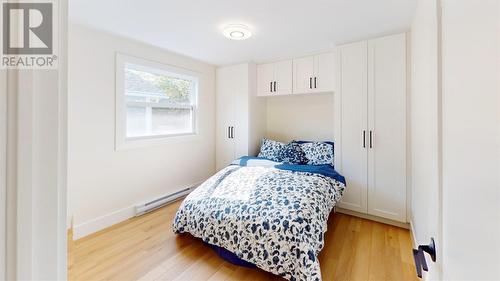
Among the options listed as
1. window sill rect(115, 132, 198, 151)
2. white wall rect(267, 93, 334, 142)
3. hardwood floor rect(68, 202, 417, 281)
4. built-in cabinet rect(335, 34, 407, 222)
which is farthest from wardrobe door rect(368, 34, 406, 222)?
window sill rect(115, 132, 198, 151)

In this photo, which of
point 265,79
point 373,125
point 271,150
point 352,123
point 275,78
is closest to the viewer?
point 373,125

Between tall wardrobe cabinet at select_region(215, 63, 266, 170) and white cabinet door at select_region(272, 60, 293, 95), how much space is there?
0.39 meters

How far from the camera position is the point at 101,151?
8.14ft

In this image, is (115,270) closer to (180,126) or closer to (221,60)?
(180,126)

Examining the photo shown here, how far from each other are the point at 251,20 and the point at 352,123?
1.73 m

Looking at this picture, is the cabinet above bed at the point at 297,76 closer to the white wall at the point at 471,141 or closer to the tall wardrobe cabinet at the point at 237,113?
the tall wardrobe cabinet at the point at 237,113

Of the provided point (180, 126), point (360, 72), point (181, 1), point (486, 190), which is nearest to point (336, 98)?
point (360, 72)

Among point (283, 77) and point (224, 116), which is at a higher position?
point (283, 77)

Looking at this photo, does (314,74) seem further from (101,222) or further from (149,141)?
(101,222)

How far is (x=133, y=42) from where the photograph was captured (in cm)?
273

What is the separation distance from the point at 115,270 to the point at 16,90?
6.50 ft

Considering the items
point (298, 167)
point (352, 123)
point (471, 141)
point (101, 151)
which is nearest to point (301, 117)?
point (352, 123)

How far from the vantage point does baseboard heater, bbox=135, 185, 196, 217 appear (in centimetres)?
281

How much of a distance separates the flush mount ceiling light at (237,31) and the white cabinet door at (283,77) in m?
1.20
